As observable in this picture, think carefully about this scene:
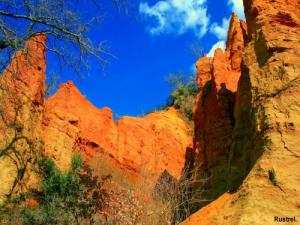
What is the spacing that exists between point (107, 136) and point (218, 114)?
13.1 meters

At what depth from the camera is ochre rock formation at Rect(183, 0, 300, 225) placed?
35.0 feet

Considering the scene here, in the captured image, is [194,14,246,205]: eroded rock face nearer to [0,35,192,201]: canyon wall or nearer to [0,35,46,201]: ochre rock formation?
[0,35,192,201]: canyon wall

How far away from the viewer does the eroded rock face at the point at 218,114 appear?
1781cm

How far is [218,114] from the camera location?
1902 centimetres

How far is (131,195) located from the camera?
15727mm

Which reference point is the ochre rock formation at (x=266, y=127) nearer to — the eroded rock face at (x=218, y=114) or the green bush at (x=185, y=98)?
the eroded rock face at (x=218, y=114)

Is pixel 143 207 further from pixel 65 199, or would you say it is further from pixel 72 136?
pixel 72 136

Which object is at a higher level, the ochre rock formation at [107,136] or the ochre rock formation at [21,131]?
the ochre rock formation at [107,136]

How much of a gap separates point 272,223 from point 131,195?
6398 millimetres

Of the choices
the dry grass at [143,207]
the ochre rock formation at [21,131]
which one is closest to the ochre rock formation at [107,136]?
the ochre rock formation at [21,131]

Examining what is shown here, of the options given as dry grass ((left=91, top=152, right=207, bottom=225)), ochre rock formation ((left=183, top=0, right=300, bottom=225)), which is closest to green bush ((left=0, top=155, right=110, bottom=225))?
dry grass ((left=91, top=152, right=207, bottom=225))

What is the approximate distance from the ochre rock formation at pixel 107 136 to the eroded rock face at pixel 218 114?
6544 mm

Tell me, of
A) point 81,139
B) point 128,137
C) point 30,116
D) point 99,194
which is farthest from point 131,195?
point 128,137

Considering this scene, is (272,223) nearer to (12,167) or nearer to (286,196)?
(286,196)
